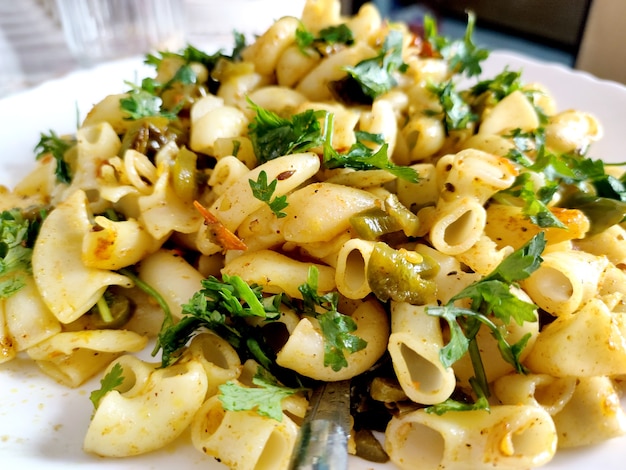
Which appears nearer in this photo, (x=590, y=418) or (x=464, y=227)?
(x=590, y=418)

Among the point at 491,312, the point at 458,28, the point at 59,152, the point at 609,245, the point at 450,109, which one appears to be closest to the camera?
the point at 491,312

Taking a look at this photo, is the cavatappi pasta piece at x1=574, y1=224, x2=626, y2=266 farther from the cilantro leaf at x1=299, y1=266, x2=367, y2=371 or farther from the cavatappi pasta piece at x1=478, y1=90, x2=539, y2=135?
the cilantro leaf at x1=299, y1=266, x2=367, y2=371

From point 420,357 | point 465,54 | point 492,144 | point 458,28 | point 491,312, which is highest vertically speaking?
point 465,54

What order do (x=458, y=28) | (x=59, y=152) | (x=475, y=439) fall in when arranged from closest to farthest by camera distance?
(x=475, y=439)
(x=59, y=152)
(x=458, y=28)

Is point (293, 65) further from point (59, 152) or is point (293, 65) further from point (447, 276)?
point (447, 276)

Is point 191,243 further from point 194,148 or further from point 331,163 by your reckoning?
point 331,163

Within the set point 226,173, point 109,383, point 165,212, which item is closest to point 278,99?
point 226,173
